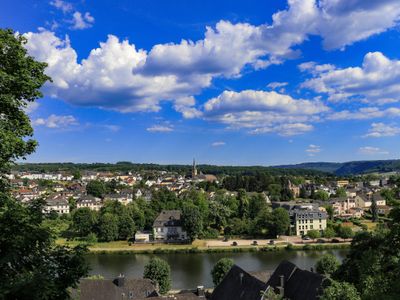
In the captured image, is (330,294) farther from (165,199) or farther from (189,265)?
(165,199)

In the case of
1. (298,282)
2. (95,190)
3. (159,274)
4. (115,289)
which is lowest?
(159,274)

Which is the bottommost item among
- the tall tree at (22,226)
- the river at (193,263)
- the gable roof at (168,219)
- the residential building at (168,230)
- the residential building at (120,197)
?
the river at (193,263)

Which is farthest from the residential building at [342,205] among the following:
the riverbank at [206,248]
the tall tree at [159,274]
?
the tall tree at [159,274]

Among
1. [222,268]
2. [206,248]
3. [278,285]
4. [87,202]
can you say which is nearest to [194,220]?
[206,248]

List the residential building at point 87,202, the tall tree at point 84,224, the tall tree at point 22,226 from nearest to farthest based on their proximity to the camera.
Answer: the tall tree at point 22,226
the tall tree at point 84,224
the residential building at point 87,202

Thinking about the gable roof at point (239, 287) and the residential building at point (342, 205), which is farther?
the residential building at point (342, 205)

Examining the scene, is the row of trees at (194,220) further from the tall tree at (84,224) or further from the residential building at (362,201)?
the residential building at (362,201)

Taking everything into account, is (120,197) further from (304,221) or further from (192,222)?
(304,221)
